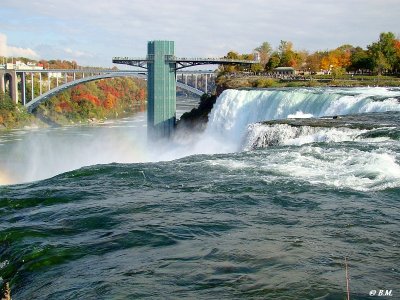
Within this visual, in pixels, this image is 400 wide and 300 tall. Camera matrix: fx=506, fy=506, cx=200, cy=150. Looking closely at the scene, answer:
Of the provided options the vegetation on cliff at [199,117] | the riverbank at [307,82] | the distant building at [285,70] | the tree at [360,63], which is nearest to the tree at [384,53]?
the tree at [360,63]

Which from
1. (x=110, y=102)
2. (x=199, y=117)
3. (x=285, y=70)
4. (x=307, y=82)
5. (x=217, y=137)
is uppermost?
(x=285, y=70)

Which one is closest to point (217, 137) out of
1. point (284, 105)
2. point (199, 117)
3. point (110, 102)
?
point (284, 105)

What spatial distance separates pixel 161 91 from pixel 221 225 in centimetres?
2648

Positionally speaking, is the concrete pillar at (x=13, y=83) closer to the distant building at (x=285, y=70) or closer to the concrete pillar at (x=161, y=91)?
the concrete pillar at (x=161, y=91)

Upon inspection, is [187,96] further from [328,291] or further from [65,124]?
[328,291]

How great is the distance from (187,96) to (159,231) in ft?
254

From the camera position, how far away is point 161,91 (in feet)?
109

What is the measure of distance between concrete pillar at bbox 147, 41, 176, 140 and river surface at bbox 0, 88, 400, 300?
19.2 meters

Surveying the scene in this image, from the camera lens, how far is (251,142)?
16.2m

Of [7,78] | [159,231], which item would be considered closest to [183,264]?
[159,231]

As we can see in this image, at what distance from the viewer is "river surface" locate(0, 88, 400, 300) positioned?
5406 millimetres

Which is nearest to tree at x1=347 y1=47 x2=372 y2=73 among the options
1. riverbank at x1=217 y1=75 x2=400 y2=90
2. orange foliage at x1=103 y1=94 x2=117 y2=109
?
riverbank at x1=217 y1=75 x2=400 y2=90

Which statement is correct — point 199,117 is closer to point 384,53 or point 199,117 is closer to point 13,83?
point 384,53

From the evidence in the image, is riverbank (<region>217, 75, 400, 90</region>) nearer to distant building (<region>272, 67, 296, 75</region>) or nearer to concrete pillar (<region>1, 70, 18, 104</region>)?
distant building (<region>272, 67, 296, 75</region>)
